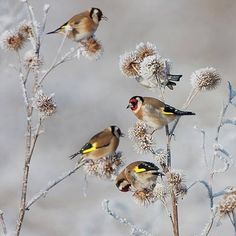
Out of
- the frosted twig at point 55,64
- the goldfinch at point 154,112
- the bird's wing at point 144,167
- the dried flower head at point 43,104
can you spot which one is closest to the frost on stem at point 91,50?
the frosted twig at point 55,64

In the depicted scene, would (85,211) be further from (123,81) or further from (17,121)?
(123,81)

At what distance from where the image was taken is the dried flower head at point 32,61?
1.59 metres

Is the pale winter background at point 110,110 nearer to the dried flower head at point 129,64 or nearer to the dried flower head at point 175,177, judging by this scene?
the dried flower head at point 129,64

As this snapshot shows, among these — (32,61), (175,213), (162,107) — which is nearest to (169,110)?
(162,107)

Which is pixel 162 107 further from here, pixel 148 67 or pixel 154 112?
pixel 148 67

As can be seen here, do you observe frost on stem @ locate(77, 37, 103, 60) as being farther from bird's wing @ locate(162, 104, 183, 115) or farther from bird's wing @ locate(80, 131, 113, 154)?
bird's wing @ locate(162, 104, 183, 115)

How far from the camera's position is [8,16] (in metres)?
4.46

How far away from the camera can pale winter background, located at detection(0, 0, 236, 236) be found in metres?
3.10

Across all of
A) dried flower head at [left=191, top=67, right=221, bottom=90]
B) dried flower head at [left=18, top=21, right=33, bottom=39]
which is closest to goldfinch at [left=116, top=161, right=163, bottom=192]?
dried flower head at [left=191, top=67, right=221, bottom=90]

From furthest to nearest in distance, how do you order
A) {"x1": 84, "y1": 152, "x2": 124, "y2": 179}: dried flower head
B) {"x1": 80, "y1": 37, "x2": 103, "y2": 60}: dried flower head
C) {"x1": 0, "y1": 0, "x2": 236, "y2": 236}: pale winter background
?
{"x1": 0, "y1": 0, "x2": 236, "y2": 236}: pale winter background
{"x1": 80, "y1": 37, "x2": 103, "y2": 60}: dried flower head
{"x1": 84, "y1": 152, "x2": 124, "y2": 179}: dried flower head

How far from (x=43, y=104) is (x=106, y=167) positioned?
0.21 meters

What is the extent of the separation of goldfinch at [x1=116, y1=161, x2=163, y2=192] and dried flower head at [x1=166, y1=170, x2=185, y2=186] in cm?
4

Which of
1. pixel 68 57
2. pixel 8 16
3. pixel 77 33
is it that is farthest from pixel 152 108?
pixel 8 16

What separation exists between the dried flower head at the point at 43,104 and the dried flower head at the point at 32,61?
→ 0.20ft
